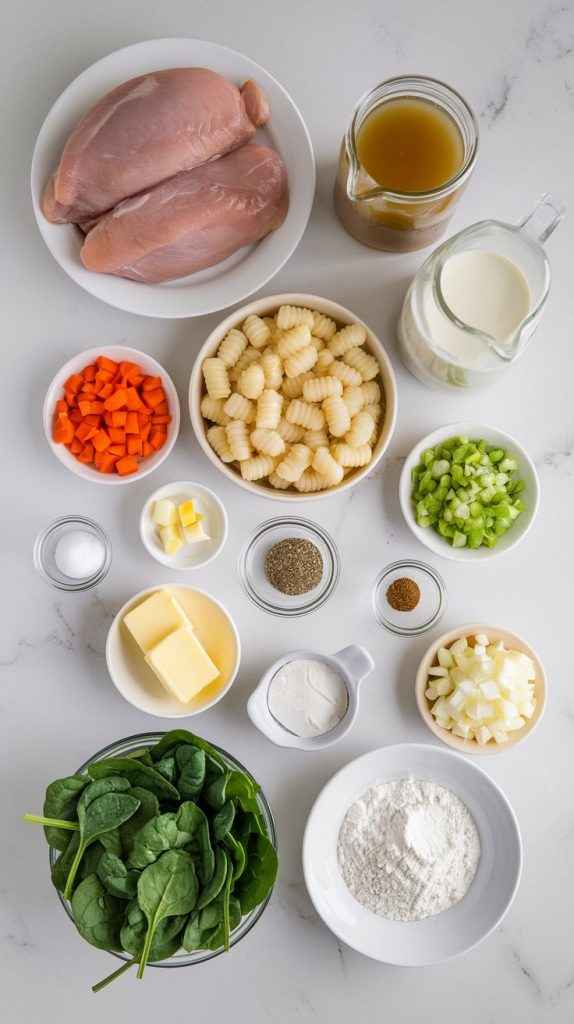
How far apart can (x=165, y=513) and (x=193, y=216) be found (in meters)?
0.54

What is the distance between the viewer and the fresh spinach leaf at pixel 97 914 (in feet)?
4.42

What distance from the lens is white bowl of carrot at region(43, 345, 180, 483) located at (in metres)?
1.53

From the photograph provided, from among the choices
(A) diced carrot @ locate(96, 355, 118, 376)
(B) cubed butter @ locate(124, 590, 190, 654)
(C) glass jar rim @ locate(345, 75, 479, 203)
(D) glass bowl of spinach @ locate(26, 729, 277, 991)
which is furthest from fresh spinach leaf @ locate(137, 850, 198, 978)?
(C) glass jar rim @ locate(345, 75, 479, 203)

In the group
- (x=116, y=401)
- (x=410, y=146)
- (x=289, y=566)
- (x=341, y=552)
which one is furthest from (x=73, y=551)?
(x=410, y=146)

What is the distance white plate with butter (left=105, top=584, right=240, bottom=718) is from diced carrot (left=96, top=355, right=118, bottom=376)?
0.42 meters

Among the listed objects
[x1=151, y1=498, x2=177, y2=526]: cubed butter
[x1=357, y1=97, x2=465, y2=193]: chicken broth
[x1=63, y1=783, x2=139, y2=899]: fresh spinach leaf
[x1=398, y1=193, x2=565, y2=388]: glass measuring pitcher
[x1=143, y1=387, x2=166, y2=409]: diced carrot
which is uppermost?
[x1=357, y1=97, x2=465, y2=193]: chicken broth

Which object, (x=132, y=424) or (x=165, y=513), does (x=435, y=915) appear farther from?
(x=132, y=424)

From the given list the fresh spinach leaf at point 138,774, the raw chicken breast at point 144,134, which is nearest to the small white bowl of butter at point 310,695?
the fresh spinach leaf at point 138,774

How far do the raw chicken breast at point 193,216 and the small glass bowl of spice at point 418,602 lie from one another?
705 millimetres

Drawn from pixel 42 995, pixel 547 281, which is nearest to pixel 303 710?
pixel 42 995

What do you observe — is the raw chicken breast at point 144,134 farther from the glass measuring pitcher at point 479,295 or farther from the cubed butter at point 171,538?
the cubed butter at point 171,538

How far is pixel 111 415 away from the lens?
1.53m

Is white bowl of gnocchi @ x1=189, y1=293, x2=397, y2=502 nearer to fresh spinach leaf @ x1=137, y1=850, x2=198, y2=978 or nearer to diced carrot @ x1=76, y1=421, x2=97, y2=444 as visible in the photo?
diced carrot @ x1=76, y1=421, x2=97, y2=444

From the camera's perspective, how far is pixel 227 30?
1.59 m
